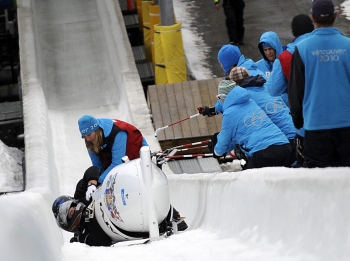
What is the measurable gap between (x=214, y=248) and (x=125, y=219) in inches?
34.0

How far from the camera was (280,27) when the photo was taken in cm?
1489

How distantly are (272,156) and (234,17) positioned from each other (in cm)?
839

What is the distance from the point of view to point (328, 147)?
415 centimetres

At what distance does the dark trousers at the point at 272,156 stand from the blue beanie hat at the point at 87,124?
1.14m

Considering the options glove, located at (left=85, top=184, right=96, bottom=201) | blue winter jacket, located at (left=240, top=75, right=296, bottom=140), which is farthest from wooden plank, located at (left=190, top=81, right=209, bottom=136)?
glove, located at (left=85, top=184, right=96, bottom=201)

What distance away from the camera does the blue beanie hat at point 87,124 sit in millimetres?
5836

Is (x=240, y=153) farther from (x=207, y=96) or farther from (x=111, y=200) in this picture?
(x=207, y=96)

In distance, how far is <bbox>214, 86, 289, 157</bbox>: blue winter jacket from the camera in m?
5.84

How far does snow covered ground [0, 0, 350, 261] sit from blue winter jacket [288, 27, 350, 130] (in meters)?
0.46

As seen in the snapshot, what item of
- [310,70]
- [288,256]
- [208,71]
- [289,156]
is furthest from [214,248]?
[208,71]

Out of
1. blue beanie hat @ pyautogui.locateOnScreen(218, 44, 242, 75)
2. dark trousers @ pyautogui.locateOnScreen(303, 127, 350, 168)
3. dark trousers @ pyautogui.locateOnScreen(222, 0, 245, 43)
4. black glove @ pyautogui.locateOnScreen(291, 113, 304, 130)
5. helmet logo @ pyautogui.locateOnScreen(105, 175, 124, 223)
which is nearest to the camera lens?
dark trousers @ pyautogui.locateOnScreen(303, 127, 350, 168)

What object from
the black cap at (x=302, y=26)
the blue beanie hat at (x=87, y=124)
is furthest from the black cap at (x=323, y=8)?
the blue beanie hat at (x=87, y=124)

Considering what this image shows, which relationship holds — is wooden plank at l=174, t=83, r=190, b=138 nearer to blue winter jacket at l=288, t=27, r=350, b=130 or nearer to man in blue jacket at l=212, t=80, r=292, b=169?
man in blue jacket at l=212, t=80, r=292, b=169

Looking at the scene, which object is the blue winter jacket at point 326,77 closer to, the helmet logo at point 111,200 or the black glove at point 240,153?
the helmet logo at point 111,200
